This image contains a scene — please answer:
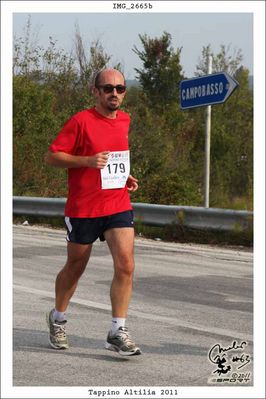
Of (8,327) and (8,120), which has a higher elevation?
(8,120)

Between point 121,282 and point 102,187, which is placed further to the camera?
point 121,282

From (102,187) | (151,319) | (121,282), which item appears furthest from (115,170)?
(151,319)

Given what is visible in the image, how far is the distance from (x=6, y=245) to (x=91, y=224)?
0.61 metres

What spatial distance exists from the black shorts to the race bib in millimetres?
218

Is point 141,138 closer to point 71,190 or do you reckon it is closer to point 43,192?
point 43,192

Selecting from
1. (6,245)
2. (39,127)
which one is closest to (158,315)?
(6,245)

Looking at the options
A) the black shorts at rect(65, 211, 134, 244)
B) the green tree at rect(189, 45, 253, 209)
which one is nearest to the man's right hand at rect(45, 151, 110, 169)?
the black shorts at rect(65, 211, 134, 244)

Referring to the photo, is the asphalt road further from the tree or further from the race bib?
the tree

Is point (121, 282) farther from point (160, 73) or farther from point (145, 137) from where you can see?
point (160, 73)

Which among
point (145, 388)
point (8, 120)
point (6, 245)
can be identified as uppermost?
point (8, 120)

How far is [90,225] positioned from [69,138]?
0.58 metres

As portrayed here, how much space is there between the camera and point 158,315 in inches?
303

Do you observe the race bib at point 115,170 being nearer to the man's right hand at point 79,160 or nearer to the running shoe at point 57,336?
Answer: the man's right hand at point 79,160

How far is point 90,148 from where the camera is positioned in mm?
5762
